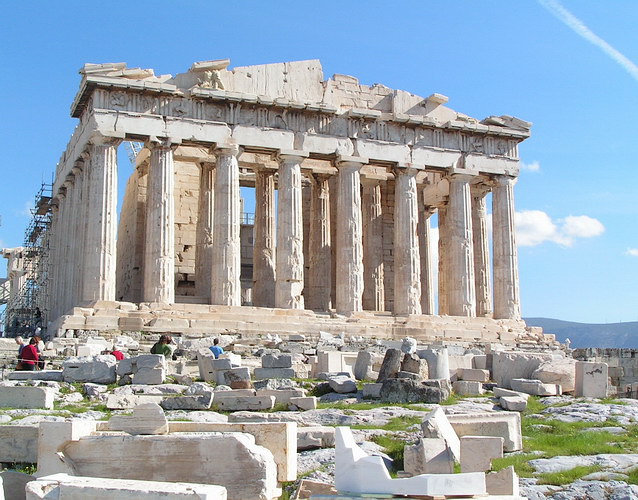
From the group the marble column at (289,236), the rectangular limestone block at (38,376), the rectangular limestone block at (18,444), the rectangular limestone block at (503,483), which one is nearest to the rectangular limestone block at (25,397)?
the rectangular limestone block at (38,376)

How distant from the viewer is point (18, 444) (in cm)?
1107

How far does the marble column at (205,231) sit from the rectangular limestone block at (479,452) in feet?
73.0

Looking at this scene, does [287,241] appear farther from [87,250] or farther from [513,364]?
[513,364]

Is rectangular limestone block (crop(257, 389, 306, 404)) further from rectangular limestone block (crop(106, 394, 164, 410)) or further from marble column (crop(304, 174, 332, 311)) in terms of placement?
marble column (crop(304, 174, 332, 311))

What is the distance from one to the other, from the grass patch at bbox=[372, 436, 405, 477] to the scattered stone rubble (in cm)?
16

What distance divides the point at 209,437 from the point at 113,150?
22167 mm

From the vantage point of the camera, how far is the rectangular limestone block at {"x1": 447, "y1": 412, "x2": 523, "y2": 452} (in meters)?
12.2

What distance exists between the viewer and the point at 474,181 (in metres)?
37.1

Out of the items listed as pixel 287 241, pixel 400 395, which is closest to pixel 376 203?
pixel 287 241

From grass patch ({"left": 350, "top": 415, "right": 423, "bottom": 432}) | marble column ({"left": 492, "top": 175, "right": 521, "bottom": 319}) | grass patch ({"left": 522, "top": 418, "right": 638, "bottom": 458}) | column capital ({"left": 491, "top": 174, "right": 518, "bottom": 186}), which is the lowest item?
grass patch ({"left": 522, "top": 418, "right": 638, "bottom": 458})

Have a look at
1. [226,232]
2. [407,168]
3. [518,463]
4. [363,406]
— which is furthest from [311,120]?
[518,463]

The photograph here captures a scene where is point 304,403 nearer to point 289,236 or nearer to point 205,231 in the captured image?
point 289,236

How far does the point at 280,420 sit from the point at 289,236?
19560 millimetres

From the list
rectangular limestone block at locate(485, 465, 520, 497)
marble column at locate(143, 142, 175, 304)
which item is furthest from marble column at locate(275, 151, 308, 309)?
rectangular limestone block at locate(485, 465, 520, 497)
